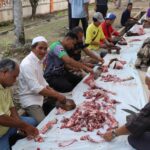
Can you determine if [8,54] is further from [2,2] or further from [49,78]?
[2,2]

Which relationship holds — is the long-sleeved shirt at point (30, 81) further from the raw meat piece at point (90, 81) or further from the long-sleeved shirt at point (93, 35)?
the long-sleeved shirt at point (93, 35)

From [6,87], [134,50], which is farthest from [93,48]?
[6,87]

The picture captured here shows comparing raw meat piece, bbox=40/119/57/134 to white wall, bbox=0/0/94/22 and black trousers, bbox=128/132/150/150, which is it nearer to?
black trousers, bbox=128/132/150/150

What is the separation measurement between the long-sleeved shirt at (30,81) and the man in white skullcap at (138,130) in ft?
4.52

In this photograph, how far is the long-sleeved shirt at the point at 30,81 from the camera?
537cm

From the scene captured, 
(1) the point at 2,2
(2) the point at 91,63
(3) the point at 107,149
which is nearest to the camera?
(3) the point at 107,149

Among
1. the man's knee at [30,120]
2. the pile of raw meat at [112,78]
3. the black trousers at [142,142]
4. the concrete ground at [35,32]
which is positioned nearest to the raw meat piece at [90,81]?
the pile of raw meat at [112,78]

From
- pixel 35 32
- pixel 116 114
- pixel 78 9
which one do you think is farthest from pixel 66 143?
pixel 35 32

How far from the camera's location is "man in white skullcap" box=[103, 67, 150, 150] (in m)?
4.05

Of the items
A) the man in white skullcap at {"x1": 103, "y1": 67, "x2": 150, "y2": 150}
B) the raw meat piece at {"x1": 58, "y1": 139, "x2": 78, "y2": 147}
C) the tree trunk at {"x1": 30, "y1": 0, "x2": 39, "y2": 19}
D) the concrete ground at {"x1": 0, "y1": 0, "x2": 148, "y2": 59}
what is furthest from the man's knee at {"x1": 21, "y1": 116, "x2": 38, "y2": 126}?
the tree trunk at {"x1": 30, "y1": 0, "x2": 39, "y2": 19}

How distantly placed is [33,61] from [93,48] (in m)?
4.25

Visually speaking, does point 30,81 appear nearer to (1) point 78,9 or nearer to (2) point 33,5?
(1) point 78,9

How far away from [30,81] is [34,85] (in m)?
0.08

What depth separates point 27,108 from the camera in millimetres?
5574
